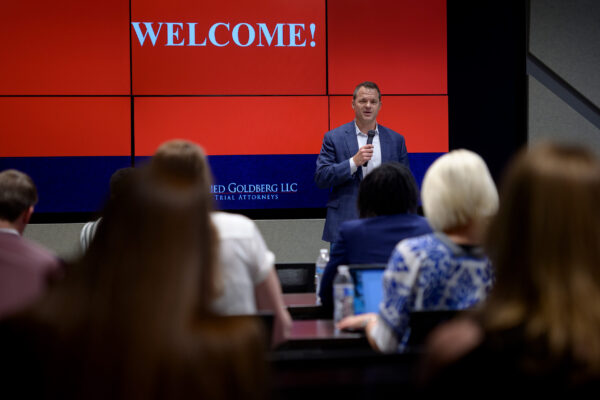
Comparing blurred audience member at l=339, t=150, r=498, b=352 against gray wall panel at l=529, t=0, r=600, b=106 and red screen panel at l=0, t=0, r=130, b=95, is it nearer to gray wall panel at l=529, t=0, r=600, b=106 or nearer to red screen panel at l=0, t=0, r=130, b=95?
red screen panel at l=0, t=0, r=130, b=95

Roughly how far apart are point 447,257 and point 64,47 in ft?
13.9

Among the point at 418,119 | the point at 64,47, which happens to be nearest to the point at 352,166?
the point at 418,119

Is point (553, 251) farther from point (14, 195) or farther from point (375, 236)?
point (14, 195)

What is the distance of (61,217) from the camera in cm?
516

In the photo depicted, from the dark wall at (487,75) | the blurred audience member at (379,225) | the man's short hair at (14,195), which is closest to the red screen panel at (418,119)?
the dark wall at (487,75)

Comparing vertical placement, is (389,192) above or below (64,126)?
below

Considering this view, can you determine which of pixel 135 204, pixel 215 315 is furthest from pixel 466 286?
pixel 135 204

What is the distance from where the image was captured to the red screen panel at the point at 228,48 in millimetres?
5105

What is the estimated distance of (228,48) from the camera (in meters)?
5.18

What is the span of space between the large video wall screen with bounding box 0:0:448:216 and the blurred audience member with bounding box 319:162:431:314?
8.90 ft

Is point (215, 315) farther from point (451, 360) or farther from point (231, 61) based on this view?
point (231, 61)

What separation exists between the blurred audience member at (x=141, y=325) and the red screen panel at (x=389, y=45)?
443cm

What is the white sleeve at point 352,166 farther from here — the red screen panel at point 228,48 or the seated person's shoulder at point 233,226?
the seated person's shoulder at point 233,226

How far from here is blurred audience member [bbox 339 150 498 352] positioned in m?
1.81
